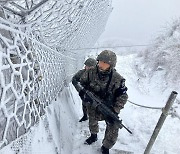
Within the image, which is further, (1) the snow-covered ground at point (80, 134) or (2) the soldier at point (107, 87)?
(2) the soldier at point (107, 87)

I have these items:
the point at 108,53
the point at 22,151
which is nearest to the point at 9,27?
the point at 22,151

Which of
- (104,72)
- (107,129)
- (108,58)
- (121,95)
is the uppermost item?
(108,58)

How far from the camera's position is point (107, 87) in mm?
3943

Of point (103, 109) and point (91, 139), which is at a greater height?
point (103, 109)

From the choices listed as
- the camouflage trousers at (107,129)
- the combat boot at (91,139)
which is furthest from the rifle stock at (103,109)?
the combat boot at (91,139)

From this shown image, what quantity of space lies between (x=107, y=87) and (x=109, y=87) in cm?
3

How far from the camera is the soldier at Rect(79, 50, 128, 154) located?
3818 millimetres

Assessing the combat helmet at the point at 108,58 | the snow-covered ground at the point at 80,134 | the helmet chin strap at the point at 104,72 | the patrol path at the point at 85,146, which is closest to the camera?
the snow-covered ground at the point at 80,134

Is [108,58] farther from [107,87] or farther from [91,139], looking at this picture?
[91,139]

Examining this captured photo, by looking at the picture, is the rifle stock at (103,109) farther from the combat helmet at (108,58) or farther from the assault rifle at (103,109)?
the combat helmet at (108,58)

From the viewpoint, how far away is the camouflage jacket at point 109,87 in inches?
151

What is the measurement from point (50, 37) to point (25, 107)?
276cm

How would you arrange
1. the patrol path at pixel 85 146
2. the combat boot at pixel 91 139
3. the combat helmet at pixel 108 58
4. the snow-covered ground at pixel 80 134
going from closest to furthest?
1. the snow-covered ground at pixel 80 134
2. the combat helmet at pixel 108 58
3. the patrol path at pixel 85 146
4. the combat boot at pixel 91 139

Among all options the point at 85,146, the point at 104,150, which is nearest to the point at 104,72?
the point at 104,150
